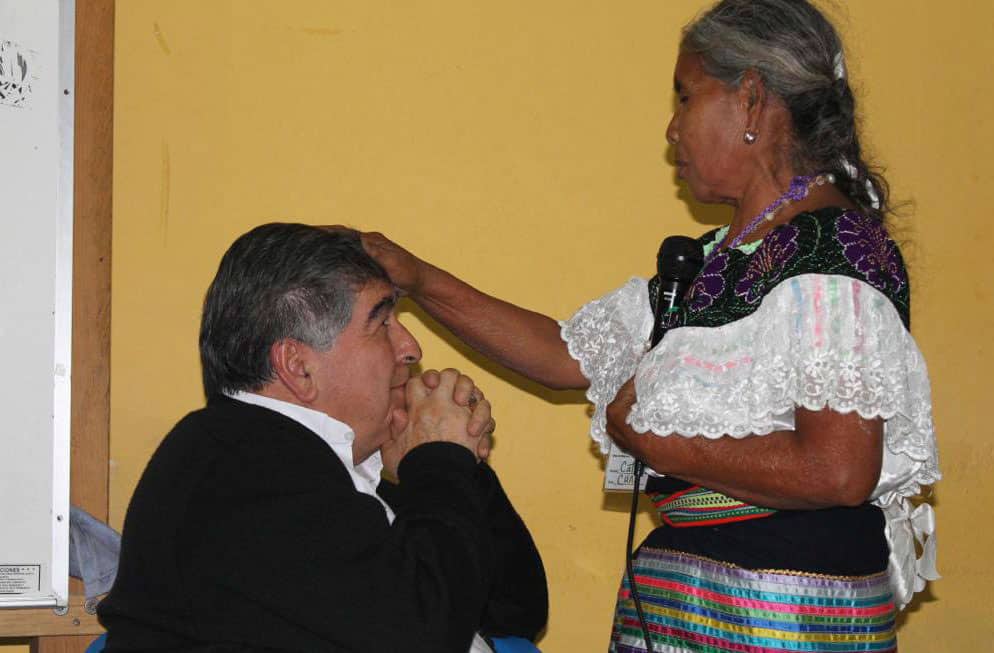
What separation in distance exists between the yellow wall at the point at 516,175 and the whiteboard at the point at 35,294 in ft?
0.59

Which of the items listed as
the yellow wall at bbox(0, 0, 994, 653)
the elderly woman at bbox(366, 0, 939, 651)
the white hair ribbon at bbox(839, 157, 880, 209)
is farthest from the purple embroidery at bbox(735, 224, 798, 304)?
the yellow wall at bbox(0, 0, 994, 653)

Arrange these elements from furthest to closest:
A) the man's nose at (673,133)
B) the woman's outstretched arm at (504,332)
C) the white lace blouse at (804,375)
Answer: the woman's outstretched arm at (504,332) < the man's nose at (673,133) < the white lace blouse at (804,375)

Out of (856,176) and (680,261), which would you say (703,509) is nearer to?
(680,261)

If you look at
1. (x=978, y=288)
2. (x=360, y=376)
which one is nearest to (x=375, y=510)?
(x=360, y=376)

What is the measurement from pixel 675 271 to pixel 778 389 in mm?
299

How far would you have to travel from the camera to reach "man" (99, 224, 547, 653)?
1486 millimetres

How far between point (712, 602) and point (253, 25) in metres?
1.70

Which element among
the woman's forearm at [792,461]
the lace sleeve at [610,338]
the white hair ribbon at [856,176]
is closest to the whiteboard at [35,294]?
the lace sleeve at [610,338]

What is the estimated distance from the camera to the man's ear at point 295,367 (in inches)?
68.6

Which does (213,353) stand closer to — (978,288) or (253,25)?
(253,25)

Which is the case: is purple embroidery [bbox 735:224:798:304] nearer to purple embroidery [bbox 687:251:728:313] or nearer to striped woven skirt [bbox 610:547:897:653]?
purple embroidery [bbox 687:251:728:313]

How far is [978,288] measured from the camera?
300 cm

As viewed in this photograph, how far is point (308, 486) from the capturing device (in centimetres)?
155

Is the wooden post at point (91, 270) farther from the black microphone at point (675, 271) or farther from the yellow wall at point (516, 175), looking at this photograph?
the black microphone at point (675, 271)
